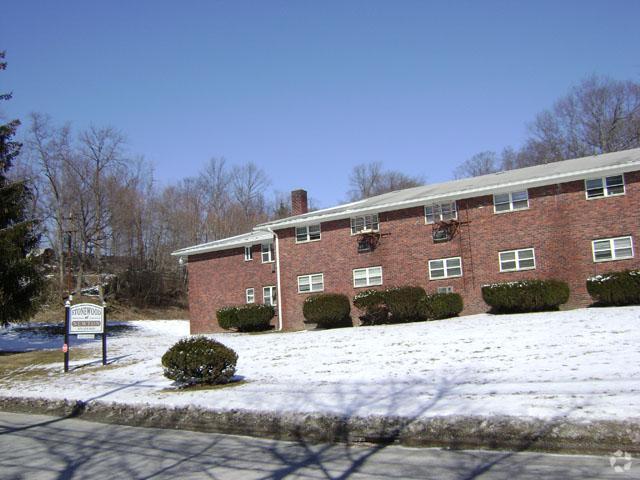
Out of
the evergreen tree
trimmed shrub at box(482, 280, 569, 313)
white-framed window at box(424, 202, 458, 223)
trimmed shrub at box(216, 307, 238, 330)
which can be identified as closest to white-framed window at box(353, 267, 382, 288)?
white-framed window at box(424, 202, 458, 223)

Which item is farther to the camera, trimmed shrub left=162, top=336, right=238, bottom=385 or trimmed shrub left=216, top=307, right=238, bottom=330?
trimmed shrub left=216, top=307, right=238, bottom=330

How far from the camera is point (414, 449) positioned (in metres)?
7.70

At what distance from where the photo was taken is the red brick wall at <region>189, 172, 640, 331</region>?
74.8ft

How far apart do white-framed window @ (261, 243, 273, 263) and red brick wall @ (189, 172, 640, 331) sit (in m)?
0.49

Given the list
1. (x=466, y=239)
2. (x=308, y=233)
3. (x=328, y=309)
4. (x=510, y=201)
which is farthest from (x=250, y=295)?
(x=510, y=201)

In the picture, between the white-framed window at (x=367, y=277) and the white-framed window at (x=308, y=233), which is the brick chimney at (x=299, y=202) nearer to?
the white-framed window at (x=308, y=233)

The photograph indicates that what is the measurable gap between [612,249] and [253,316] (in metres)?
17.1

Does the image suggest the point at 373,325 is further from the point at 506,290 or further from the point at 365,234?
the point at 506,290

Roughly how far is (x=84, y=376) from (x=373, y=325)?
12.9m

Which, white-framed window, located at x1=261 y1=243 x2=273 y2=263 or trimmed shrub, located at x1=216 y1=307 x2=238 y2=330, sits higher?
white-framed window, located at x1=261 y1=243 x2=273 y2=263

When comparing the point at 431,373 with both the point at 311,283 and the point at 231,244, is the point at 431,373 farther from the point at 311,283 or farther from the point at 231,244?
the point at 231,244

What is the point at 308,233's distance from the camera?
1187 inches

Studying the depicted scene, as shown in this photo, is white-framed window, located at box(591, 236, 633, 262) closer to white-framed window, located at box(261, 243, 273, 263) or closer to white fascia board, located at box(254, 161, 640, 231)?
white fascia board, located at box(254, 161, 640, 231)

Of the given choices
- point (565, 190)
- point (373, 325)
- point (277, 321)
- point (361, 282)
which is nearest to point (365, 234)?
point (361, 282)
